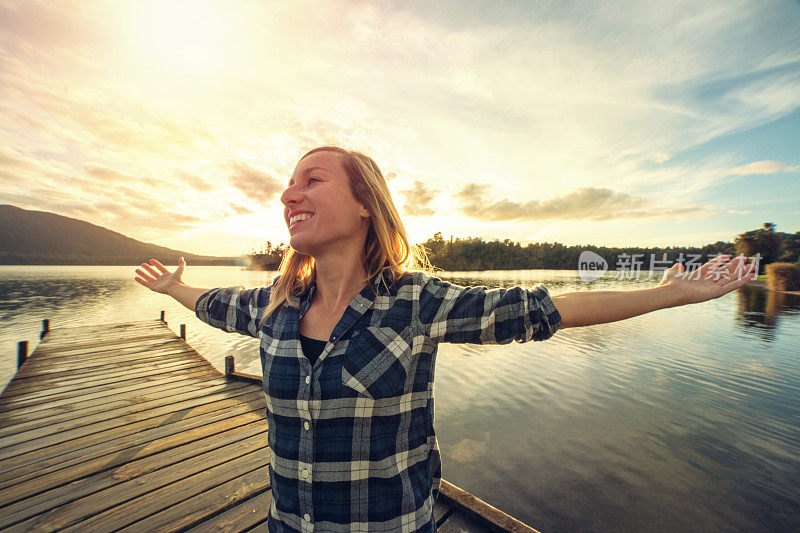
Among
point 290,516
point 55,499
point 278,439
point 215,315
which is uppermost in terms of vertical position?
point 215,315

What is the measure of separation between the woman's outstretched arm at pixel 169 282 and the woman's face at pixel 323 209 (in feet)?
3.82

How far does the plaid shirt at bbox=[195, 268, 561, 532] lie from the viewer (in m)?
1.47

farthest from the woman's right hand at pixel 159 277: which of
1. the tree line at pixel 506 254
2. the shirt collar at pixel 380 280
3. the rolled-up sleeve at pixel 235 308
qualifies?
the tree line at pixel 506 254

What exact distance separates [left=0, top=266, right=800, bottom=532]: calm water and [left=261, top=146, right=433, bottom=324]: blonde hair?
5855mm

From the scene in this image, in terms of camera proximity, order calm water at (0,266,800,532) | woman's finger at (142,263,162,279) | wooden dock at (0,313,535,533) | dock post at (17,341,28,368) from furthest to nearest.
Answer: dock post at (17,341,28,368)
calm water at (0,266,800,532)
wooden dock at (0,313,535,533)
woman's finger at (142,263,162,279)

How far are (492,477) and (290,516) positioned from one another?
7034 millimetres

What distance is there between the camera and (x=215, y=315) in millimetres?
2252

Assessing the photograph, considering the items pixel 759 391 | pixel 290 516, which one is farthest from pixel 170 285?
pixel 759 391

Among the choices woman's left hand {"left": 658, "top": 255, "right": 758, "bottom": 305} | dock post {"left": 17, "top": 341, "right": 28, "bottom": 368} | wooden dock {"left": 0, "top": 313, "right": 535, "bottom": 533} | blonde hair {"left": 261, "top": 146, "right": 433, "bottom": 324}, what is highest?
blonde hair {"left": 261, "top": 146, "right": 433, "bottom": 324}

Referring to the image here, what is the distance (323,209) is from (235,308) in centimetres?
101

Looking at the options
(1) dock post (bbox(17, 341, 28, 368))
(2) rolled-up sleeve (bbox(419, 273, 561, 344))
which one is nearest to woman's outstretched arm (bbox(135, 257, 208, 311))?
(2) rolled-up sleeve (bbox(419, 273, 561, 344))

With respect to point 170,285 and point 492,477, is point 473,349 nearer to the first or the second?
point 492,477

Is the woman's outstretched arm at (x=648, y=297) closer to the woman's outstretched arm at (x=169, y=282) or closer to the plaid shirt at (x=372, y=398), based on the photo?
the plaid shirt at (x=372, y=398)

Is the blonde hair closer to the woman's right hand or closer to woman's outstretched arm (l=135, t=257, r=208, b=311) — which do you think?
woman's outstretched arm (l=135, t=257, r=208, b=311)
